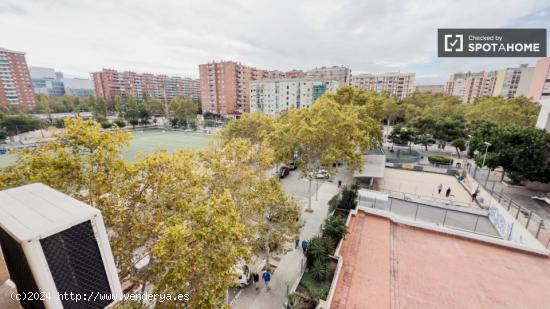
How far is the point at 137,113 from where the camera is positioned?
193 ft

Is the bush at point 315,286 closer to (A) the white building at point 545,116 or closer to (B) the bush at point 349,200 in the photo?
(B) the bush at point 349,200

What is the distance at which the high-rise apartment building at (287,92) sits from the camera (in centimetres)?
5434

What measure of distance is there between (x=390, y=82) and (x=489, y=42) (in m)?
74.4

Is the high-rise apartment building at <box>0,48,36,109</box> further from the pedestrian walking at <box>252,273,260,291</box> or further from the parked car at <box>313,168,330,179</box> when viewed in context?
the pedestrian walking at <box>252,273,260,291</box>

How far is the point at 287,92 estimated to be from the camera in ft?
189

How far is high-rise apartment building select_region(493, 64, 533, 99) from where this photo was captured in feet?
208

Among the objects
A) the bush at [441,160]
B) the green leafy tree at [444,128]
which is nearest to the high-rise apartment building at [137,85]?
the green leafy tree at [444,128]

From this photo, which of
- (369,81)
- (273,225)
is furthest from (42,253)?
(369,81)

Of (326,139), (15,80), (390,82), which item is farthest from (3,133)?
(390,82)

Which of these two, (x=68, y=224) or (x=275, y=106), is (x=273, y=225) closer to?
(x=68, y=224)

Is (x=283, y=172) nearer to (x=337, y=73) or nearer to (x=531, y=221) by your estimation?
(x=531, y=221)

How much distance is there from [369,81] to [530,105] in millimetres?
55081

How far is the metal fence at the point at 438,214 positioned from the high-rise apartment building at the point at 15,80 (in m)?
90.6

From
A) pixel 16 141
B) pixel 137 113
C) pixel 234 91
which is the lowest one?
pixel 16 141
